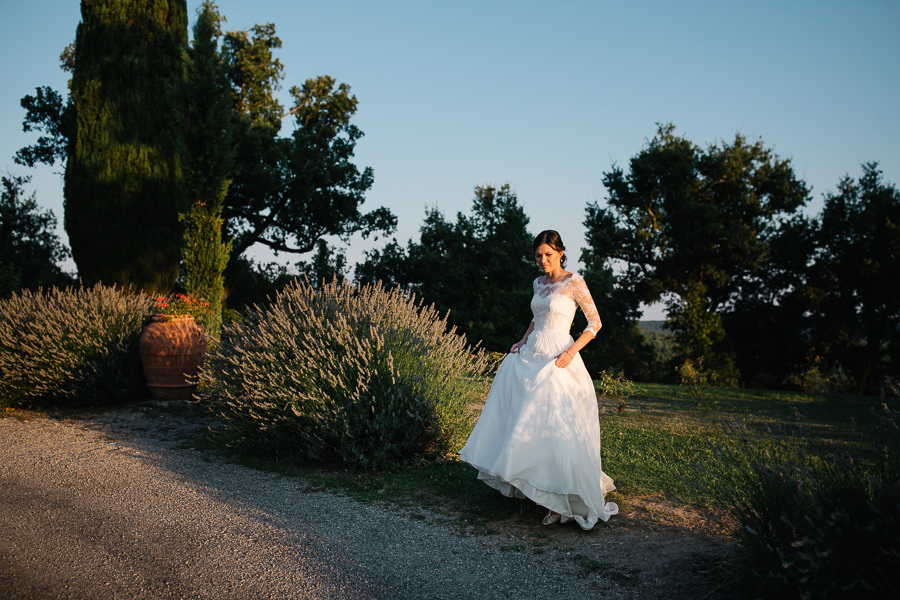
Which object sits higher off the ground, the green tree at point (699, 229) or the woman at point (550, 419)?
the green tree at point (699, 229)

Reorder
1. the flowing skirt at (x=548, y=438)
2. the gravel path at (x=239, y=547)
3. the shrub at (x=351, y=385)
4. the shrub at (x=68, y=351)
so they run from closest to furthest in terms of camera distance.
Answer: the gravel path at (x=239, y=547) → the flowing skirt at (x=548, y=438) → the shrub at (x=351, y=385) → the shrub at (x=68, y=351)

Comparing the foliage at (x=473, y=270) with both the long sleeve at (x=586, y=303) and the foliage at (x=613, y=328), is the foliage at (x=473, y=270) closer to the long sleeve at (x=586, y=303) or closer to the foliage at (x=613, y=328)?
the foliage at (x=613, y=328)

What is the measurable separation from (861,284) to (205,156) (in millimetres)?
19363

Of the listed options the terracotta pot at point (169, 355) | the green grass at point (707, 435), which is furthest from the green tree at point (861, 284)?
the terracotta pot at point (169, 355)

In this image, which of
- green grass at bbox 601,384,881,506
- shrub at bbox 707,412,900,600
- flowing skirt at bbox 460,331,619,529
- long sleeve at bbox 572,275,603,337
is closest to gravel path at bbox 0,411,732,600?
flowing skirt at bbox 460,331,619,529

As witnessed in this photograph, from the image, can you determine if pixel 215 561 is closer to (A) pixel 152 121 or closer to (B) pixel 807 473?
(B) pixel 807 473

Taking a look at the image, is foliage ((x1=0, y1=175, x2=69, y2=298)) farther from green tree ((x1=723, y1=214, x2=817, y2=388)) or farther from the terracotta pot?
green tree ((x1=723, y1=214, x2=817, y2=388))

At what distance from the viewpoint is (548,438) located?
12.4 feet

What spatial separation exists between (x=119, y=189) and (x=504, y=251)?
13459mm

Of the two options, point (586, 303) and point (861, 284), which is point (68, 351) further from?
point (861, 284)

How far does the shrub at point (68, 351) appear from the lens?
8.26 metres

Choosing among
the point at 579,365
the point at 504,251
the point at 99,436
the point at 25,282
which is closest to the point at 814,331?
the point at 504,251

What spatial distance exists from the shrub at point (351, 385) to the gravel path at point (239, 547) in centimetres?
58

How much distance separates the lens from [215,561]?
131 inches
